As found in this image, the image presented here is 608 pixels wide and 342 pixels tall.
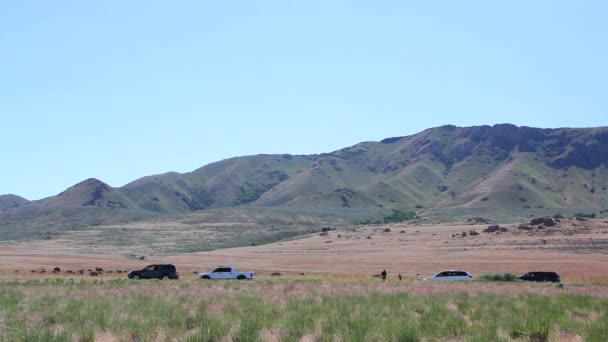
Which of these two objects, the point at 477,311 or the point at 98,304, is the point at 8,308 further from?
the point at 477,311

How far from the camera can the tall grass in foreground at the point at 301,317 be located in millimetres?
16734

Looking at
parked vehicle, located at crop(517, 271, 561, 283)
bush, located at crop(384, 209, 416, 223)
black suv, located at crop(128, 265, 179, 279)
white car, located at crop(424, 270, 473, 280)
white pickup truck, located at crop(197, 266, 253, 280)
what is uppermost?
bush, located at crop(384, 209, 416, 223)

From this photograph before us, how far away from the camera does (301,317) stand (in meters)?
20.3

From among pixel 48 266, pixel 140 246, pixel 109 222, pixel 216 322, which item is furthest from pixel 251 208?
pixel 216 322

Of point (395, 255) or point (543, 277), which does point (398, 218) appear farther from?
point (543, 277)

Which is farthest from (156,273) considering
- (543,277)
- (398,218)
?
(398,218)

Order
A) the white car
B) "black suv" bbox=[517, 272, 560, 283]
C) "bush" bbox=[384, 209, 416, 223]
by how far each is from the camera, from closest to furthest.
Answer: "black suv" bbox=[517, 272, 560, 283]
the white car
"bush" bbox=[384, 209, 416, 223]

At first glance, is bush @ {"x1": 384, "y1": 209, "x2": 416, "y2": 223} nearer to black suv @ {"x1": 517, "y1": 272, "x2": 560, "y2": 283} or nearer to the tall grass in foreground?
black suv @ {"x1": 517, "y1": 272, "x2": 560, "y2": 283}

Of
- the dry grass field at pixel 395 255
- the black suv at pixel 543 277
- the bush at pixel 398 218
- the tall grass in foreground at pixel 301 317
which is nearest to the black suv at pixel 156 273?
the dry grass field at pixel 395 255

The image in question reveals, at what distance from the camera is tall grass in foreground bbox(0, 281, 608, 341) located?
16.7m

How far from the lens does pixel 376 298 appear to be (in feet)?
91.4

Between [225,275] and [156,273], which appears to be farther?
[225,275]

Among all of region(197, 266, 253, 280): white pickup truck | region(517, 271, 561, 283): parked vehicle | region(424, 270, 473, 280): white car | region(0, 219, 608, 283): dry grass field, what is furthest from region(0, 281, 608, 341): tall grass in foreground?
region(0, 219, 608, 283): dry grass field

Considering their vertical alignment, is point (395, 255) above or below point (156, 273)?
below
